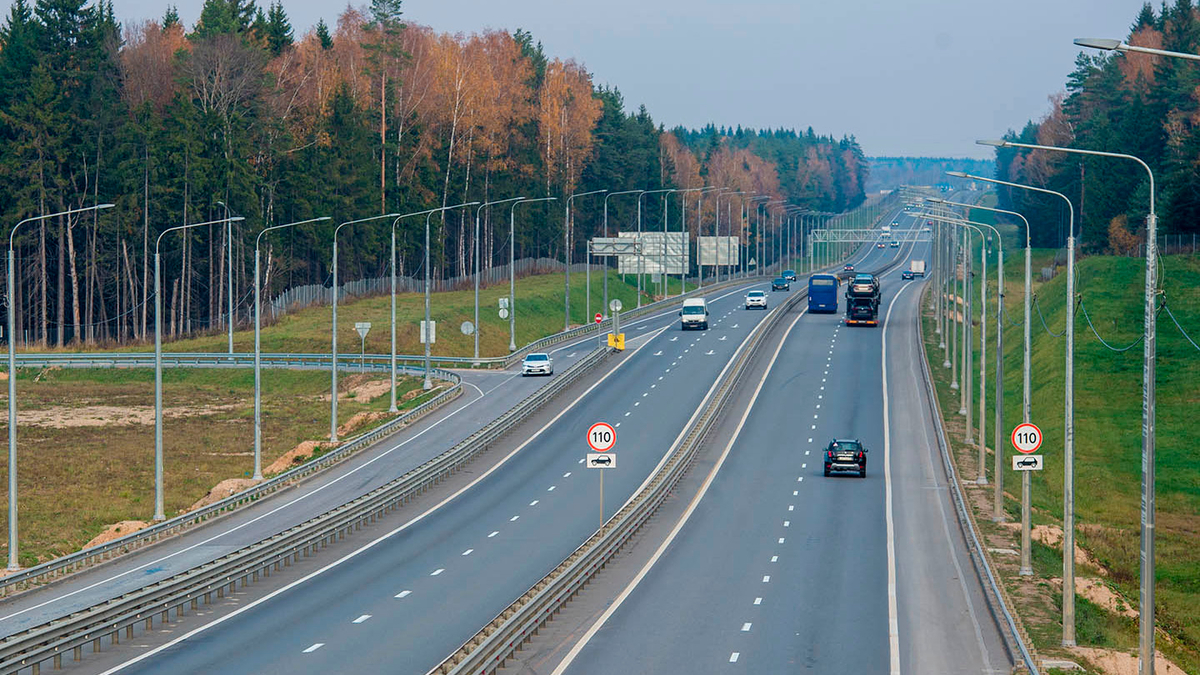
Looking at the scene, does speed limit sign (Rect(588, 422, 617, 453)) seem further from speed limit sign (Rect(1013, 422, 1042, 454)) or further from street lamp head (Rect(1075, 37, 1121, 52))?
street lamp head (Rect(1075, 37, 1121, 52))

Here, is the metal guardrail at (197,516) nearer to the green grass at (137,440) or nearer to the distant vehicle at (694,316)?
the green grass at (137,440)

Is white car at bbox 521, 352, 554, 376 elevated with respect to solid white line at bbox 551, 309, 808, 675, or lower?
elevated

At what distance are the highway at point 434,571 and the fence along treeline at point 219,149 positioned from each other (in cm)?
4786

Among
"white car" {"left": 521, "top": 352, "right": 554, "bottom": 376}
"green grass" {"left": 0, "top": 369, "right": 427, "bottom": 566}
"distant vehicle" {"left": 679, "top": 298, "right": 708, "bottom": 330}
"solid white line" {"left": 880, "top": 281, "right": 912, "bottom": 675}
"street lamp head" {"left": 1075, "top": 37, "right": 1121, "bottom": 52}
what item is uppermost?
"street lamp head" {"left": 1075, "top": 37, "right": 1121, "bottom": 52}

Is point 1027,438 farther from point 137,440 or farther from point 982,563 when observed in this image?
point 137,440

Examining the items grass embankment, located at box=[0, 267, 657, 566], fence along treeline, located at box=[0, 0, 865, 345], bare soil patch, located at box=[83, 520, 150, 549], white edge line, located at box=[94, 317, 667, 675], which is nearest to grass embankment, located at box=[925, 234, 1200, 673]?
white edge line, located at box=[94, 317, 667, 675]

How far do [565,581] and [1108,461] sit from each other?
39710 millimetres

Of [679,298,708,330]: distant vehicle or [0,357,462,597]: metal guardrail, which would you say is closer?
[0,357,462,597]: metal guardrail

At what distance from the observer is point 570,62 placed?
592 feet

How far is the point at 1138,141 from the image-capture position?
132 metres

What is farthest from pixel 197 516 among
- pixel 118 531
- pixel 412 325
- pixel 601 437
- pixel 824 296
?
pixel 824 296

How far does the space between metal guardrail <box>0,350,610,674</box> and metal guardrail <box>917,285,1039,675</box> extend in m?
18.9

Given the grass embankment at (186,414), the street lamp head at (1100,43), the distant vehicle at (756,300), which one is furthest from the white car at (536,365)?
the street lamp head at (1100,43)

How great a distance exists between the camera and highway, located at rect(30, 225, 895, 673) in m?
29.8
